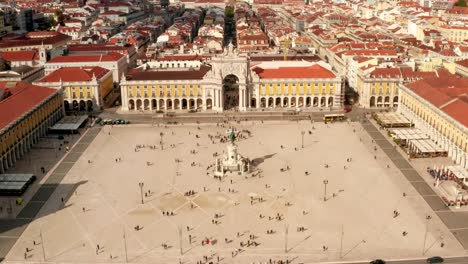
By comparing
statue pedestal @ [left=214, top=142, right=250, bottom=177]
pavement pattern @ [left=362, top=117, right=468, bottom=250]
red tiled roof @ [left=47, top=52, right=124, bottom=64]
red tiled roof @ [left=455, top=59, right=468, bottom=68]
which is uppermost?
red tiled roof @ [left=47, top=52, right=124, bottom=64]

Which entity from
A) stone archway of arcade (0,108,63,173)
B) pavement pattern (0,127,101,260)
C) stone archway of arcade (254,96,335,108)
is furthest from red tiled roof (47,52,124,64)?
pavement pattern (0,127,101,260)

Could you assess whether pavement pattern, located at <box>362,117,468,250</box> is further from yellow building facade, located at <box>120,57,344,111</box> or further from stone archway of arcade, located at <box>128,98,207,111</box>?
stone archway of arcade, located at <box>128,98,207,111</box>

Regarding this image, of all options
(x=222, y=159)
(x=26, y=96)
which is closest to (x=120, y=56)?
(x=26, y=96)

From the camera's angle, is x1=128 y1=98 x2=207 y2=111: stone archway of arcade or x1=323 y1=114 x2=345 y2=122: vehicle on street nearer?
x1=323 y1=114 x2=345 y2=122: vehicle on street

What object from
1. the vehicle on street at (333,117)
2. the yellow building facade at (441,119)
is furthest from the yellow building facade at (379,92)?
the vehicle on street at (333,117)

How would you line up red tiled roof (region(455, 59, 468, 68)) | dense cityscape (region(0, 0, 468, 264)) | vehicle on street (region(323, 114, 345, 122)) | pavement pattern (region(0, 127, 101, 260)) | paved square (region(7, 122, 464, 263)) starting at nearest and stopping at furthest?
paved square (region(7, 122, 464, 263)) < dense cityscape (region(0, 0, 468, 264)) < pavement pattern (region(0, 127, 101, 260)) < vehicle on street (region(323, 114, 345, 122)) < red tiled roof (region(455, 59, 468, 68))

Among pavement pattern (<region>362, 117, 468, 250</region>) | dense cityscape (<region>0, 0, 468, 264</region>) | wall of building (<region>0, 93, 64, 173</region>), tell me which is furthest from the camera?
wall of building (<region>0, 93, 64, 173</region>)

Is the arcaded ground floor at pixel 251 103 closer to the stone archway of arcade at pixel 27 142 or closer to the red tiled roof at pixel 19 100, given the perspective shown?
the stone archway of arcade at pixel 27 142
